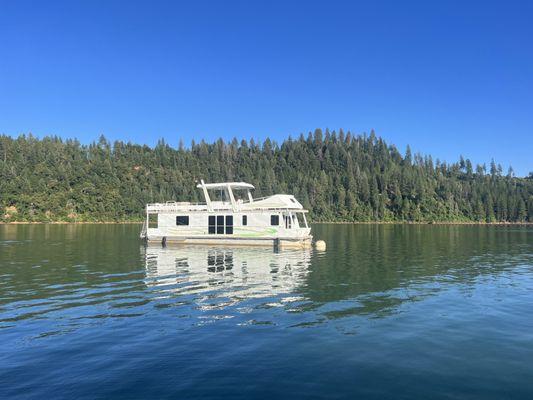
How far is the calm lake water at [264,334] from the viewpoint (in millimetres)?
9859

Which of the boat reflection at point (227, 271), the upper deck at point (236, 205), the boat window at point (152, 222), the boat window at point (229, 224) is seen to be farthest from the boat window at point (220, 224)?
the boat window at point (152, 222)

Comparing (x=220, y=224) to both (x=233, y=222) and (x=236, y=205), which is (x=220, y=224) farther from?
(x=236, y=205)

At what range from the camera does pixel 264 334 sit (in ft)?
45.1

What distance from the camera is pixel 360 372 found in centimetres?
1064

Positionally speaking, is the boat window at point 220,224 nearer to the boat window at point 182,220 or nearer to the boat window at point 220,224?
the boat window at point 220,224

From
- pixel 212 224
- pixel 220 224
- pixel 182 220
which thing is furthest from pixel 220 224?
pixel 182 220

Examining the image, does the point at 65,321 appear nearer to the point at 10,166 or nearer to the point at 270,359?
the point at 270,359

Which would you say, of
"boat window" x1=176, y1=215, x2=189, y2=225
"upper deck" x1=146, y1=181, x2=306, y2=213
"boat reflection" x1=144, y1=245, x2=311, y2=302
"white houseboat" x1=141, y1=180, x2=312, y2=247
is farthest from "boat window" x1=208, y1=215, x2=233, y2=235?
"boat reflection" x1=144, y1=245, x2=311, y2=302

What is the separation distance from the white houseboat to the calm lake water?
16.7 metres

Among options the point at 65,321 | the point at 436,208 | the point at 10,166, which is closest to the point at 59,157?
the point at 10,166

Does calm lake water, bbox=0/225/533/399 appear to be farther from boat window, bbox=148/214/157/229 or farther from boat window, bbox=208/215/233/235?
boat window, bbox=148/214/157/229

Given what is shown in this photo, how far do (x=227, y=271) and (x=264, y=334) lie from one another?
14.3 m

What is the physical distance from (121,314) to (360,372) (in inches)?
402

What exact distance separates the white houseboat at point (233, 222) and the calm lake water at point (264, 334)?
16.7 meters
